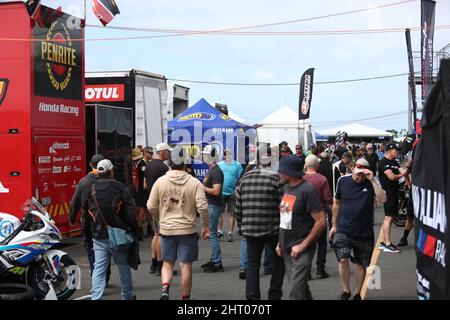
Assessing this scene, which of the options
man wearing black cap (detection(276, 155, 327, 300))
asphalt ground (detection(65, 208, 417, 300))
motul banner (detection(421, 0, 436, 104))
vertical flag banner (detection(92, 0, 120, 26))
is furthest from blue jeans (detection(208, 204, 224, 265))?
motul banner (detection(421, 0, 436, 104))

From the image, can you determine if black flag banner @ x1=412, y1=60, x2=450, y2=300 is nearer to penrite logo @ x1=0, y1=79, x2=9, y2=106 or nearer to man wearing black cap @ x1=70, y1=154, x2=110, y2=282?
man wearing black cap @ x1=70, y1=154, x2=110, y2=282

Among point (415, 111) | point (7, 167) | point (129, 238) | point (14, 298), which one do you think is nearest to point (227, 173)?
point (7, 167)

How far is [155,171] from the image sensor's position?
9.48 meters

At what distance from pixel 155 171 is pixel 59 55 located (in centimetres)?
302

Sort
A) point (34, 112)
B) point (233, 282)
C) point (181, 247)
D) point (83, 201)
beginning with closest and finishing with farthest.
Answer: point (181, 247), point (83, 201), point (233, 282), point (34, 112)

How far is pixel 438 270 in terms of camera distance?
3.00 metres

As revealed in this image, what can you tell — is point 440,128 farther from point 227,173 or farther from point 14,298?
point 227,173

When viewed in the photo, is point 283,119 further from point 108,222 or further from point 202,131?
point 108,222

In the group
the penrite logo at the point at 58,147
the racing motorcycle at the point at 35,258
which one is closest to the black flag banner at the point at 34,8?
the penrite logo at the point at 58,147

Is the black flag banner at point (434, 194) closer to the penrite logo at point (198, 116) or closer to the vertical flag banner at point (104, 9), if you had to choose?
the vertical flag banner at point (104, 9)

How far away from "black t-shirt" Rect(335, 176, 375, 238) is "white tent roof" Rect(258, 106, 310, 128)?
2668 centimetres

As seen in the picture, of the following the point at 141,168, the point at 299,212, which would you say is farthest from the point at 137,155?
the point at 299,212

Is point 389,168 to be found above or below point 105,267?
above

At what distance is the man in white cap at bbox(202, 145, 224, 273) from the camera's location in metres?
8.95
